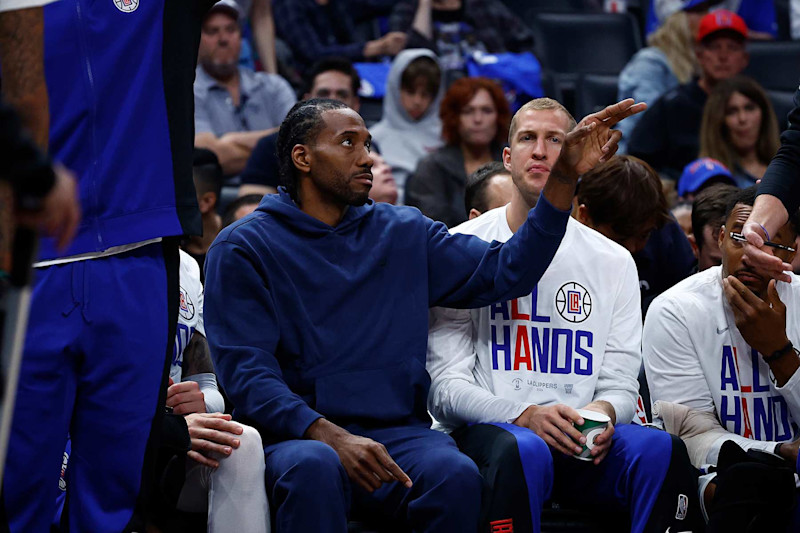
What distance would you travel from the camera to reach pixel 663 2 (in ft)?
28.9

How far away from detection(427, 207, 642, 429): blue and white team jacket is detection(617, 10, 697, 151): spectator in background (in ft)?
12.2

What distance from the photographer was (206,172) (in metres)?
5.40

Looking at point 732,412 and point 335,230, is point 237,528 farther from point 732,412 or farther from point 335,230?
point 732,412

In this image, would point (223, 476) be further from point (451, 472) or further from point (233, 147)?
point (233, 147)

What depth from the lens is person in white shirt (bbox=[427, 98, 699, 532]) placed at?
3381 millimetres

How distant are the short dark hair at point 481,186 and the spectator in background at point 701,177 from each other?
4.95 ft

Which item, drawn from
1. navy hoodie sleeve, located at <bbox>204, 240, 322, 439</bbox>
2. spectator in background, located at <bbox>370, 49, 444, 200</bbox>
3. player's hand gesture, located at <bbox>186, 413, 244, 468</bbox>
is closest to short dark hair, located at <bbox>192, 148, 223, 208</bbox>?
spectator in background, located at <bbox>370, 49, 444, 200</bbox>

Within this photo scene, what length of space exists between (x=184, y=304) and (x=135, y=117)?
A: 3.32 ft

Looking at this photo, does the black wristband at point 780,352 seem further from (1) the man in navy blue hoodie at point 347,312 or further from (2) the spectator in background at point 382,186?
(2) the spectator in background at point 382,186

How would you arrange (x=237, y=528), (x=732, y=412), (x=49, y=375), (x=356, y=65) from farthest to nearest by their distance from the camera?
(x=356, y=65), (x=732, y=412), (x=237, y=528), (x=49, y=375)

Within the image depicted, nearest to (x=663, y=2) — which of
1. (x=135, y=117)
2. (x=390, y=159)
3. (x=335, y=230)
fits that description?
(x=390, y=159)

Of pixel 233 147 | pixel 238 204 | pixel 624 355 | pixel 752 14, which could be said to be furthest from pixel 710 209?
pixel 752 14

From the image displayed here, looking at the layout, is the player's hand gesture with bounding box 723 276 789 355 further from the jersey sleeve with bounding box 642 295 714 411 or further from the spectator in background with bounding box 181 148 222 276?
the spectator in background with bounding box 181 148 222 276

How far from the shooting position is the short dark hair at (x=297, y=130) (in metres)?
3.69
